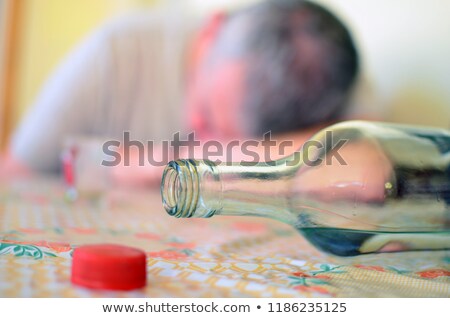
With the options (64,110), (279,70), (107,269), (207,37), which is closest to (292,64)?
(279,70)

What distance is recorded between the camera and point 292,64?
84cm

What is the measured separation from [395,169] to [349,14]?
95 centimetres

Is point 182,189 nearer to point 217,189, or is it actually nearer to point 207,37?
point 217,189

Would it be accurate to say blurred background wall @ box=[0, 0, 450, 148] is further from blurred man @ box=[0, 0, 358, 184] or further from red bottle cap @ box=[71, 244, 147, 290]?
red bottle cap @ box=[71, 244, 147, 290]

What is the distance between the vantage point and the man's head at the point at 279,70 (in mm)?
851

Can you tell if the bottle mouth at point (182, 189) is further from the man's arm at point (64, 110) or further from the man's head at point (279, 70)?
the man's arm at point (64, 110)

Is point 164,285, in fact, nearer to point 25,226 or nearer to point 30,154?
point 25,226

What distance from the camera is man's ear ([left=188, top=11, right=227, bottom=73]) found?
1.01 m

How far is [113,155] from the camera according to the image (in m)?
0.90

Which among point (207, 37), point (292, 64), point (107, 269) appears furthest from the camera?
point (207, 37)

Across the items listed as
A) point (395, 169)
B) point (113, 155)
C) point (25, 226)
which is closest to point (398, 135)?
point (395, 169)

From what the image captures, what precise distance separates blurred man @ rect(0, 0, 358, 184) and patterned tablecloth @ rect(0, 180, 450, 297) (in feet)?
1.11

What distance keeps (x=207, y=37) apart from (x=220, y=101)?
0.19 m

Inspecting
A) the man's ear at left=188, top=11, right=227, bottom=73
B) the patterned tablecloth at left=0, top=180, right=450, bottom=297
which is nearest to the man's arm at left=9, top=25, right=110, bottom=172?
the man's ear at left=188, top=11, right=227, bottom=73
